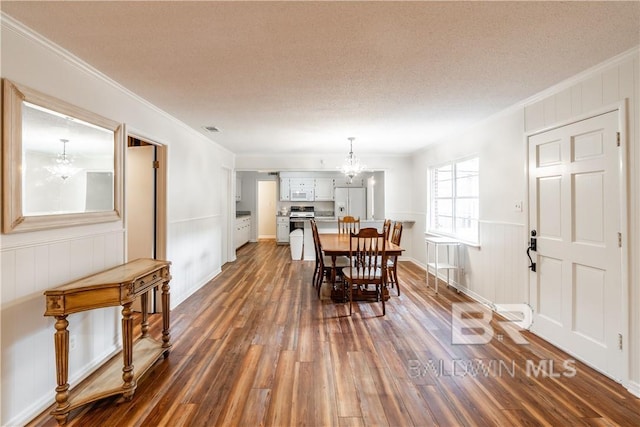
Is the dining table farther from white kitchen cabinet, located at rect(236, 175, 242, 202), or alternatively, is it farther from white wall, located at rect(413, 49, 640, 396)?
white kitchen cabinet, located at rect(236, 175, 242, 202)

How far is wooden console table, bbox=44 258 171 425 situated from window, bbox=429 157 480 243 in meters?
4.01

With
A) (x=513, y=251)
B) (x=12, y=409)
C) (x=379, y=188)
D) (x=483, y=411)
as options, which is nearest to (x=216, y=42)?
(x=12, y=409)

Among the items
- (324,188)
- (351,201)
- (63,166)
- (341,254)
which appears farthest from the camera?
(324,188)

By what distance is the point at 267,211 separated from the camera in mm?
10602

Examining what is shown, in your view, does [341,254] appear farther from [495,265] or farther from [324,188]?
[324,188]

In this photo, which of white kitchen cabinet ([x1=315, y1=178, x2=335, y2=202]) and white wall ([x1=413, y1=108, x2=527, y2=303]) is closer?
white wall ([x1=413, y1=108, x2=527, y2=303])

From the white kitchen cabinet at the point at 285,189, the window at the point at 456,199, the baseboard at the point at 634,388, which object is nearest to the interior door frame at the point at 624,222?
the baseboard at the point at 634,388

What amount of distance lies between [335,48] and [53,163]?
6.59 ft

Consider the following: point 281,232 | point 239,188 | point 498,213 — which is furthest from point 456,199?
point 239,188

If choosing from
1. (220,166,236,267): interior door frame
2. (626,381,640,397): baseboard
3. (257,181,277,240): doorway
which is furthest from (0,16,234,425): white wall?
(257,181,277,240): doorway

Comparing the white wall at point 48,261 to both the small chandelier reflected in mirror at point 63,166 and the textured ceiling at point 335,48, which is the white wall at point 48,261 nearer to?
the textured ceiling at point 335,48

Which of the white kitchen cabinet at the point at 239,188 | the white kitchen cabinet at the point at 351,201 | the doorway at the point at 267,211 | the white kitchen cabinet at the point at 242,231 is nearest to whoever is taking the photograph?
the white kitchen cabinet at the point at 242,231

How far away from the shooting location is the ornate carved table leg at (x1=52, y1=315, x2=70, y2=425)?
5.76ft

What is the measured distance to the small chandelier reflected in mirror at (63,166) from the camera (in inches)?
77.3
